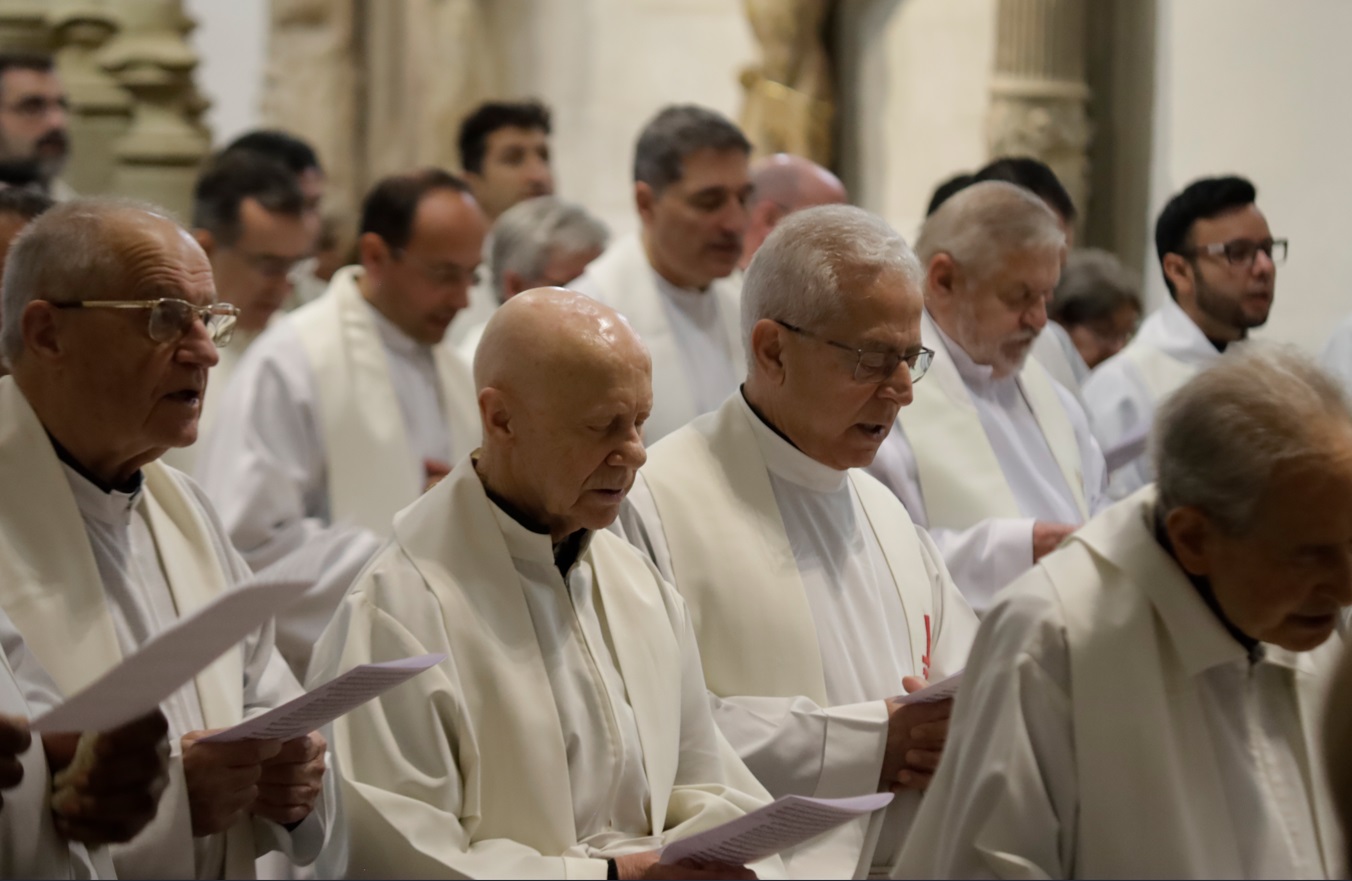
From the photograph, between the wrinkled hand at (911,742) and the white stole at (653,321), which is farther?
the white stole at (653,321)

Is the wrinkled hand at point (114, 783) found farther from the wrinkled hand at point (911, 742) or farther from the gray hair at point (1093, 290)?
the gray hair at point (1093, 290)

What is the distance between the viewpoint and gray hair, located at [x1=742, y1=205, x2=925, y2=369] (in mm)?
4086

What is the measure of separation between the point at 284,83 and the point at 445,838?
1004cm

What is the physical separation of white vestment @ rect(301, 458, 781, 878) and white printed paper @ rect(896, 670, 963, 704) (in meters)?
0.41

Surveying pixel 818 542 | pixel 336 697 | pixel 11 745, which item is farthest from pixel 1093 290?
pixel 11 745

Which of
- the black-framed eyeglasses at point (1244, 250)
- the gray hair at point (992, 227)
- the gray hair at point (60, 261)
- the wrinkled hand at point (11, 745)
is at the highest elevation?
the gray hair at point (60, 261)

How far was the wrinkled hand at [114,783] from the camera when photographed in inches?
126

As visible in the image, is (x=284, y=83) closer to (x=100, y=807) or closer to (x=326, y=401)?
(x=326, y=401)

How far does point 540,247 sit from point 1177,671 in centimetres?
467

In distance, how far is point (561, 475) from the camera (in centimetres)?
352

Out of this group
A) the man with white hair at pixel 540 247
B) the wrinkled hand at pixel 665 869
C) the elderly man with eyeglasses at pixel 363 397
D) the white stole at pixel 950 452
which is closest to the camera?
the wrinkled hand at pixel 665 869

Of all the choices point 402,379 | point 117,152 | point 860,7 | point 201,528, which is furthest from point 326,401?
point 117,152

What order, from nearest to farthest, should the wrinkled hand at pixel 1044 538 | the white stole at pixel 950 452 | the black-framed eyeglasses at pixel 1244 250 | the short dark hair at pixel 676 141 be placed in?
1. the wrinkled hand at pixel 1044 538
2. the white stole at pixel 950 452
3. the black-framed eyeglasses at pixel 1244 250
4. the short dark hair at pixel 676 141

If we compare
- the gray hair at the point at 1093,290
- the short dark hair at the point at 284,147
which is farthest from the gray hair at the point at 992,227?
the short dark hair at the point at 284,147
